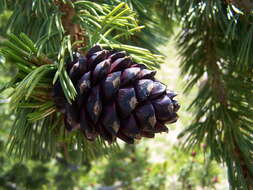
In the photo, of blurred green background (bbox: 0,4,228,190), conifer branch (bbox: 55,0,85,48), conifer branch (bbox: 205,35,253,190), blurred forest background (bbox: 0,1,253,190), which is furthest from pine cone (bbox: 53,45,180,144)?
blurred green background (bbox: 0,4,228,190)

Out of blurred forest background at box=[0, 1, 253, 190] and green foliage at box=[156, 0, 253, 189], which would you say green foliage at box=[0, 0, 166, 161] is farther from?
blurred forest background at box=[0, 1, 253, 190]

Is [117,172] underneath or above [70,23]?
underneath

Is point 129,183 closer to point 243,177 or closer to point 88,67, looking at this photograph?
point 243,177

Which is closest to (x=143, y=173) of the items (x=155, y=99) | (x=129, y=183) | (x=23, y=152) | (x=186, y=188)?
(x=129, y=183)

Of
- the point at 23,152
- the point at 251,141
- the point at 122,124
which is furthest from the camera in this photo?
the point at 251,141

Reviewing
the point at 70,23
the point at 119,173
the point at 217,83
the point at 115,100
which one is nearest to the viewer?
the point at 115,100

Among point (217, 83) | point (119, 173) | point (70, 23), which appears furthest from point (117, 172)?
point (70, 23)

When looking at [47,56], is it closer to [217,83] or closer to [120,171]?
[217,83]

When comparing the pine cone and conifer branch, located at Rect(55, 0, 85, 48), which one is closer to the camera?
the pine cone

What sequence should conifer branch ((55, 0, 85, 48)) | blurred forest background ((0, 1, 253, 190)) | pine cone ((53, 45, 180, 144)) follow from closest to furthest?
pine cone ((53, 45, 180, 144))
conifer branch ((55, 0, 85, 48))
blurred forest background ((0, 1, 253, 190))
